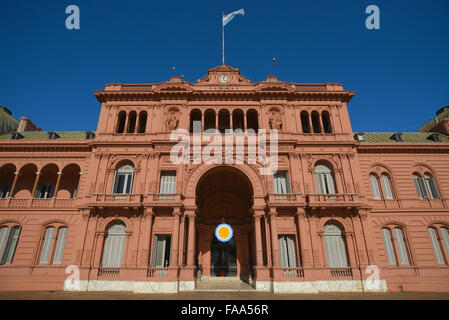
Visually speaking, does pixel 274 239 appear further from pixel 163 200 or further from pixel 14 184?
pixel 14 184

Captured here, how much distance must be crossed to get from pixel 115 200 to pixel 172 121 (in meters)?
9.59

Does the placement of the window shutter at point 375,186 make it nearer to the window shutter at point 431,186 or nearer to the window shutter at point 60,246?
the window shutter at point 431,186

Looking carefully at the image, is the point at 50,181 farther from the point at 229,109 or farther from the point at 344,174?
the point at 344,174

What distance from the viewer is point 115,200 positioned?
2091 cm

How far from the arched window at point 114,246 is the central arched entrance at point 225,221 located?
29.2 feet

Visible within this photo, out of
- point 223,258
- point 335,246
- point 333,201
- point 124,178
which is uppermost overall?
point 124,178

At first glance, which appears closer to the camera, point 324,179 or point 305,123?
point 324,179

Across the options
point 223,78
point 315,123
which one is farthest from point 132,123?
point 315,123

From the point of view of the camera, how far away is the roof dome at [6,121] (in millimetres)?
35750

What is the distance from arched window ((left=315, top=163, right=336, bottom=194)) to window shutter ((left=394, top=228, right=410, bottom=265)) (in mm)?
6974

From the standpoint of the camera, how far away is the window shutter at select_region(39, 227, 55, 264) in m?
20.8

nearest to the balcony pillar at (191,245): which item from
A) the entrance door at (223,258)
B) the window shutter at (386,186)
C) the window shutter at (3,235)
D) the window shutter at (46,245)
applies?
the entrance door at (223,258)

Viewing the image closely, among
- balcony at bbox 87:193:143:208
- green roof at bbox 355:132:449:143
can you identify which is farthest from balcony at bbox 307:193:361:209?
balcony at bbox 87:193:143:208
